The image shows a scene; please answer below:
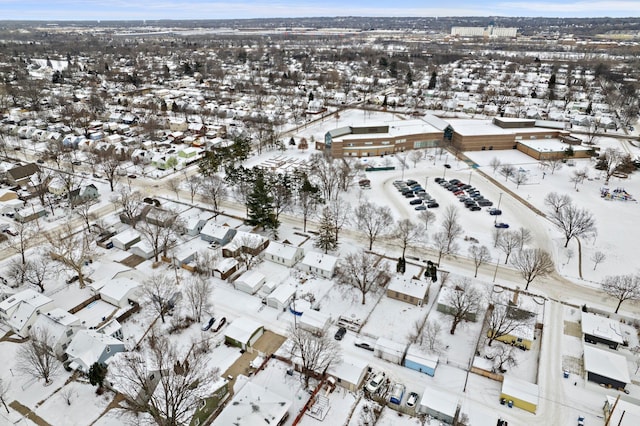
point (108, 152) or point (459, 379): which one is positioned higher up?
point (108, 152)

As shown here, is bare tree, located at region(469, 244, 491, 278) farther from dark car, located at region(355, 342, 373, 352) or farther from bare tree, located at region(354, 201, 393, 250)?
dark car, located at region(355, 342, 373, 352)

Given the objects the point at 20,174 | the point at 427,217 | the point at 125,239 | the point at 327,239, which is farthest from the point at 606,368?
the point at 20,174

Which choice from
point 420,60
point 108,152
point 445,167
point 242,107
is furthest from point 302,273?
point 420,60

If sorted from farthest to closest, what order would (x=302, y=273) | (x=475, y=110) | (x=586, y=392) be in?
(x=475, y=110)
(x=302, y=273)
(x=586, y=392)

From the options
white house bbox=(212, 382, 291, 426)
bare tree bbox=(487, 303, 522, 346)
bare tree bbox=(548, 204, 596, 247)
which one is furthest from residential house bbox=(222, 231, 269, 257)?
bare tree bbox=(548, 204, 596, 247)

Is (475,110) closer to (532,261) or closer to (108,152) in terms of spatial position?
(532,261)

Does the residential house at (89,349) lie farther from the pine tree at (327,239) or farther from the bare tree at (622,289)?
the bare tree at (622,289)
